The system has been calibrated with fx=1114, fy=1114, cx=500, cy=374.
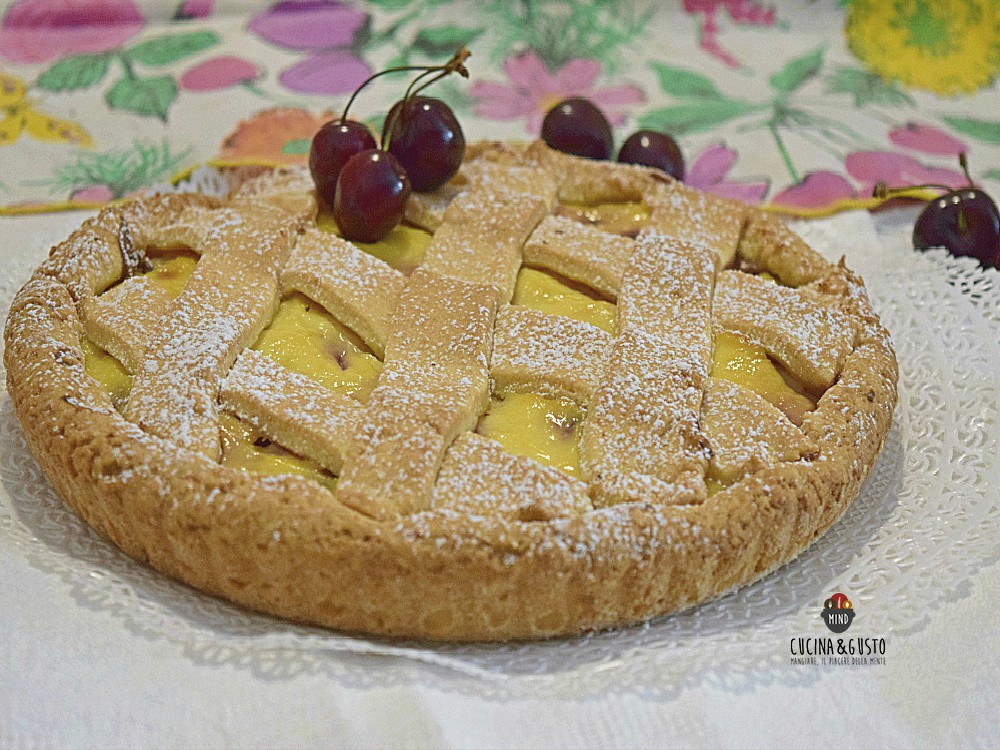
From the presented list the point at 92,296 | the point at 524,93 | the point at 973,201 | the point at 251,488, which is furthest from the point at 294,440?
the point at 524,93

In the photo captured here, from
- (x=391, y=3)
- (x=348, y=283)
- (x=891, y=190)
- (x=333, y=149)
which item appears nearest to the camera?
(x=348, y=283)

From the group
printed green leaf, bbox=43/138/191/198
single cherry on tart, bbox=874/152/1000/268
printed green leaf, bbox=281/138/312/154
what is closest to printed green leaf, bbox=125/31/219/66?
printed green leaf, bbox=43/138/191/198

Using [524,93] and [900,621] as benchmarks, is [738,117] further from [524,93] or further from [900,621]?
[900,621]

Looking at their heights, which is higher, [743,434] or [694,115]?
[743,434]

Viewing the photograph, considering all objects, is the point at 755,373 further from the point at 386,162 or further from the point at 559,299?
the point at 386,162

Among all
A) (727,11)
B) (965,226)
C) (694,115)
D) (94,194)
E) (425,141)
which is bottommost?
(94,194)

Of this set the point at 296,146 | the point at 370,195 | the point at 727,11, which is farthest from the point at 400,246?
the point at 727,11

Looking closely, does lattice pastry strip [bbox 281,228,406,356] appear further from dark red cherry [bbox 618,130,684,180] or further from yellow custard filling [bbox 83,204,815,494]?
dark red cherry [bbox 618,130,684,180]
